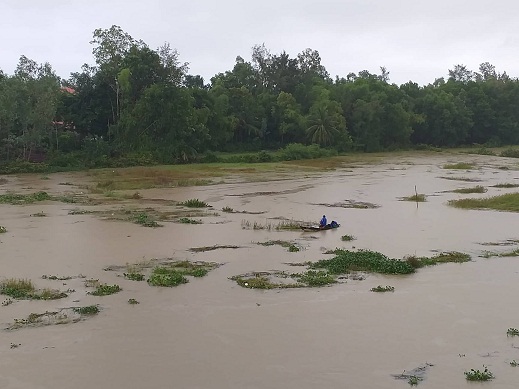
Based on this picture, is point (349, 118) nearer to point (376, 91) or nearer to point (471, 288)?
point (376, 91)

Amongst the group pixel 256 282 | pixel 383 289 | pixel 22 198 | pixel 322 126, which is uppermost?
pixel 322 126

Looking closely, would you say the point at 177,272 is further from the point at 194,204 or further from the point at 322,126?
the point at 322,126

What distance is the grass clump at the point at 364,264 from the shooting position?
13.5 metres

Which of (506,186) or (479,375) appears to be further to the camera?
(506,186)

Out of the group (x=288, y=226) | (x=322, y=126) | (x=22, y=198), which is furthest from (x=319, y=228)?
(x=322, y=126)

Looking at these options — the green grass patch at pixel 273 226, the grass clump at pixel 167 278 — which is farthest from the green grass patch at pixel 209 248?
the green grass patch at pixel 273 226

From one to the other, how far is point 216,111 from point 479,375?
4216 cm

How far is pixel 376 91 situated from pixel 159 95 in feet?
99.9

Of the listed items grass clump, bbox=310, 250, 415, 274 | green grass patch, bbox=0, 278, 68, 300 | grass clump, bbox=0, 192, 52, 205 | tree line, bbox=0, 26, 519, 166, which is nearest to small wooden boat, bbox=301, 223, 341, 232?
grass clump, bbox=310, 250, 415, 274

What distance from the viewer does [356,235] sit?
18.0 m

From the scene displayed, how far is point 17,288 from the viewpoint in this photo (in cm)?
1155

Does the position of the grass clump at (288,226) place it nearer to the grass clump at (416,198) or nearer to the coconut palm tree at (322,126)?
the grass clump at (416,198)

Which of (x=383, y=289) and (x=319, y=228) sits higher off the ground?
(x=319, y=228)

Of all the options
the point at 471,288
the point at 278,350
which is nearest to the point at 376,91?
the point at 471,288
